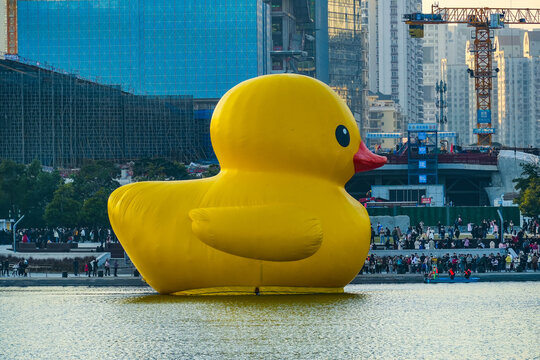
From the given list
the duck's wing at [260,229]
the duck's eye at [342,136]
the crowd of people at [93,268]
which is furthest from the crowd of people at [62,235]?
the duck's wing at [260,229]

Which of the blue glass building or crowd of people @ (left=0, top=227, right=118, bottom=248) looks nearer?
crowd of people @ (left=0, top=227, right=118, bottom=248)

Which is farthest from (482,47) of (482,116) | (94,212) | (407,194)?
(94,212)

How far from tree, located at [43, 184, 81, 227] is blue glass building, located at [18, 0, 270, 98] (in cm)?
7382

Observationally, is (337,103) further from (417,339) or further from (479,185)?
(479,185)

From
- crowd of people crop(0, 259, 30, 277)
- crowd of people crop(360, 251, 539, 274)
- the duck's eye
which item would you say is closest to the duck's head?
the duck's eye

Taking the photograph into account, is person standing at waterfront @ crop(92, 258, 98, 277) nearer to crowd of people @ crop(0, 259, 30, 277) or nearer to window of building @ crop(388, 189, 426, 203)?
crowd of people @ crop(0, 259, 30, 277)

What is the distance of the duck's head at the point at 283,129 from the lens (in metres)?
33.5

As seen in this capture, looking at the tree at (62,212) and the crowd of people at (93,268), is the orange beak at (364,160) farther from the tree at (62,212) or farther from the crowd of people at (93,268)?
the tree at (62,212)

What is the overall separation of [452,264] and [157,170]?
1725 inches

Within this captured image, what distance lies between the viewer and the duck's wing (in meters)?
32.0

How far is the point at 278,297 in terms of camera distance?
109ft

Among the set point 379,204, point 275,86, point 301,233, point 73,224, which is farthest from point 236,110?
point 379,204

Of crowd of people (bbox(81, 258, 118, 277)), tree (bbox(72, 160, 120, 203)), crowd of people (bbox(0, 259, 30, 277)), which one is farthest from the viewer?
tree (bbox(72, 160, 120, 203))

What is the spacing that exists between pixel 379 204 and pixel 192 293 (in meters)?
53.0
